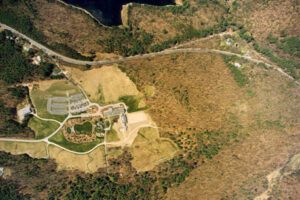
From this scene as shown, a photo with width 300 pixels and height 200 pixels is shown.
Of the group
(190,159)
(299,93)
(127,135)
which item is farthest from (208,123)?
(299,93)

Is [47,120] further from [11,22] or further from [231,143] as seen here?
[231,143]

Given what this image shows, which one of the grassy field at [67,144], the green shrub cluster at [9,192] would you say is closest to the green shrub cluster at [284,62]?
the grassy field at [67,144]

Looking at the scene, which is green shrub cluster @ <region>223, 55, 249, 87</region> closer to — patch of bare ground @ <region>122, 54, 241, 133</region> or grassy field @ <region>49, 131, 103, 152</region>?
patch of bare ground @ <region>122, 54, 241, 133</region>

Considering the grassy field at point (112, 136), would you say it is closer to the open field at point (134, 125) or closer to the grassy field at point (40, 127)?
the open field at point (134, 125)

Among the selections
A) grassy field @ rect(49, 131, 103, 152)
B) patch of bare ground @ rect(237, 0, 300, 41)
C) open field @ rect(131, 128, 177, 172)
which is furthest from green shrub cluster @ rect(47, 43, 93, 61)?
patch of bare ground @ rect(237, 0, 300, 41)

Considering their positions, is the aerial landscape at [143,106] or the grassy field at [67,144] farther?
the grassy field at [67,144]
